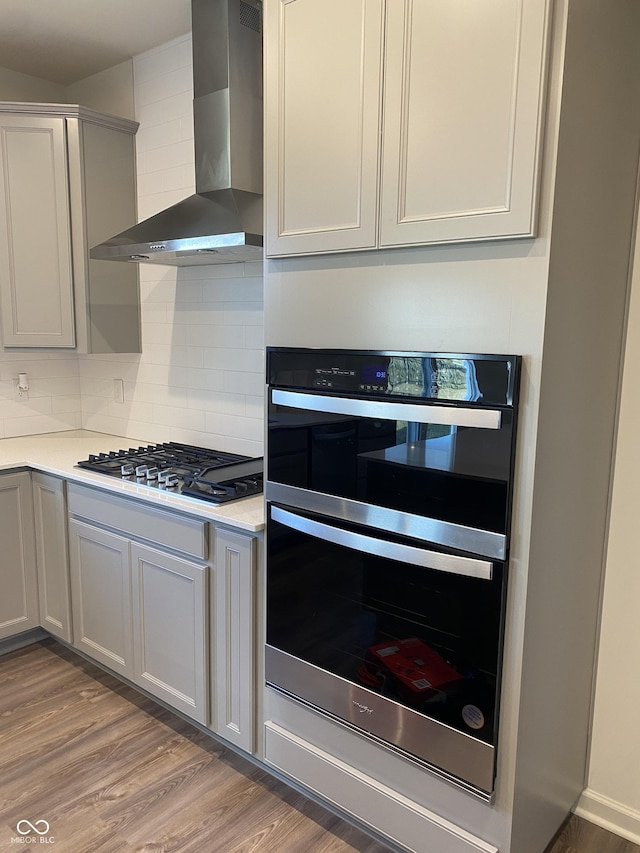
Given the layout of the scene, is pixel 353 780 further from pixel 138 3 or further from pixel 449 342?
pixel 138 3

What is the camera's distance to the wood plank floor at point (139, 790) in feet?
6.38

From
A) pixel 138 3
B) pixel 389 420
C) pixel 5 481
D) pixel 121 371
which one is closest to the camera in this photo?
pixel 389 420

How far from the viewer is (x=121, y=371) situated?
346 cm

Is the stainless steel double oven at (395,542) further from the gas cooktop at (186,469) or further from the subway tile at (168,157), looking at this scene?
the subway tile at (168,157)

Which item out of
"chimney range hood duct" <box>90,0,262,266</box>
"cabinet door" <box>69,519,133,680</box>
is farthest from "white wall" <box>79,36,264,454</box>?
"cabinet door" <box>69,519,133,680</box>

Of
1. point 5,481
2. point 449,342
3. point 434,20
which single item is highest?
point 434,20

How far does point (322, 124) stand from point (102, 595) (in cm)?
200

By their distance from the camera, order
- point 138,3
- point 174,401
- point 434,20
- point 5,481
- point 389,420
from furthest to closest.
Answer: point 174,401 < point 5,481 < point 138,3 < point 389,420 < point 434,20

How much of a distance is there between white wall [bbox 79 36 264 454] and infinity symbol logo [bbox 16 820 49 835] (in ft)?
5.02

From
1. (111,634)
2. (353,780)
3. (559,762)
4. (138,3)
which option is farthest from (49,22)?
(559,762)

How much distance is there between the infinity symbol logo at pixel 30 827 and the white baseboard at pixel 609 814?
1.68m

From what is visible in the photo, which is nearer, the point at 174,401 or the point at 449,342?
the point at 449,342

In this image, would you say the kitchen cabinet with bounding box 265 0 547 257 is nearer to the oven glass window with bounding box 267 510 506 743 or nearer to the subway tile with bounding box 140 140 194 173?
the oven glass window with bounding box 267 510 506 743

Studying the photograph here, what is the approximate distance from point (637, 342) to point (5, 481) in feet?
8.40
